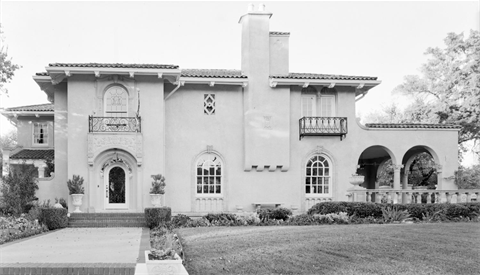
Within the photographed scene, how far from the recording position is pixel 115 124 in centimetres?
2067

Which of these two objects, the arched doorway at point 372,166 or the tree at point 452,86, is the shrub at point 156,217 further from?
the tree at point 452,86

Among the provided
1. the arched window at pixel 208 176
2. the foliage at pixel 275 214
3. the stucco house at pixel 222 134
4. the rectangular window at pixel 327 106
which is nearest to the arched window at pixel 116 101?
the stucco house at pixel 222 134

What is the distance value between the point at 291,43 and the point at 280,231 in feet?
38.1

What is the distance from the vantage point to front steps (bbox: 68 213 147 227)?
722 inches

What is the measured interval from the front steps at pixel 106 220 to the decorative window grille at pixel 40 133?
372 inches

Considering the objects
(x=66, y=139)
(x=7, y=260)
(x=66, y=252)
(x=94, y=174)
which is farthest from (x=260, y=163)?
(x=7, y=260)

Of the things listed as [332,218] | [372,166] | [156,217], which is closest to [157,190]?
[156,217]

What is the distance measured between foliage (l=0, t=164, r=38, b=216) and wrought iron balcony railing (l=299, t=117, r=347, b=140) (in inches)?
461

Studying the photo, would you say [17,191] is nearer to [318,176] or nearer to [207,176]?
[207,176]

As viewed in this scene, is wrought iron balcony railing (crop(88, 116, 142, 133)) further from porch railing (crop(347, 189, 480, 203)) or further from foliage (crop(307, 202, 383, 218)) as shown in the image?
porch railing (crop(347, 189, 480, 203))

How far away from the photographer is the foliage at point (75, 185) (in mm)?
19734

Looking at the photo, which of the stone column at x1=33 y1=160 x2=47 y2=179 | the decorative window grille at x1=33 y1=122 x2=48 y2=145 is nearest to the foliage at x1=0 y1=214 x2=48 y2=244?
the stone column at x1=33 y1=160 x2=47 y2=179

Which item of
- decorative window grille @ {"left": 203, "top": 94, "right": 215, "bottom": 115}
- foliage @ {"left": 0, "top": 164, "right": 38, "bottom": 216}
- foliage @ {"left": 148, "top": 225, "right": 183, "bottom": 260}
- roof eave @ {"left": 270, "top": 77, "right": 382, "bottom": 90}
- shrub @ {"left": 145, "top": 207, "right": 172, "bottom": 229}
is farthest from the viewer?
decorative window grille @ {"left": 203, "top": 94, "right": 215, "bottom": 115}

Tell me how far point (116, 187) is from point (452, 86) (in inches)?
842
